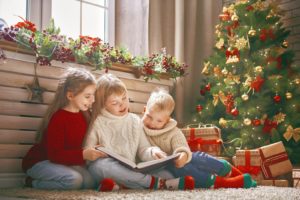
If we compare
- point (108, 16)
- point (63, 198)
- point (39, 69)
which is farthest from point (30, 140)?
point (108, 16)

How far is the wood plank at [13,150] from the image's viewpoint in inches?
97.6

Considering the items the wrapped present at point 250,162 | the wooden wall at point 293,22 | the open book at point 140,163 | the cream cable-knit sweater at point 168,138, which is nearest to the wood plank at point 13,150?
the open book at point 140,163

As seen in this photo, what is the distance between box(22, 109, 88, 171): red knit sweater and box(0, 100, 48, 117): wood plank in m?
0.23

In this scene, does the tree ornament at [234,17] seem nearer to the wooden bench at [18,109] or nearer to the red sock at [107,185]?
the wooden bench at [18,109]

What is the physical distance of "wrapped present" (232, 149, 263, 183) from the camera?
Answer: 2.92 m

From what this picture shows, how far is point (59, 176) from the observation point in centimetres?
223

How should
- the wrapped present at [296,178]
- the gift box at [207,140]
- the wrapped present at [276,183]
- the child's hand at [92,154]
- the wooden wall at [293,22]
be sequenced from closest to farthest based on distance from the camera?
the child's hand at [92,154], the wrapped present at [276,183], the wrapped present at [296,178], the gift box at [207,140], the wooden wall at [293,22]

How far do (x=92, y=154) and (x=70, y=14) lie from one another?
4.82ft

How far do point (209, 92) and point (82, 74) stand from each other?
1.50 metres

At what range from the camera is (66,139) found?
7.81 ft

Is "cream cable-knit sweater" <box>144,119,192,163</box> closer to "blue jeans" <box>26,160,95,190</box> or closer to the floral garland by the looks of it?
"blue jeans" <box>26,160,95,190</box>

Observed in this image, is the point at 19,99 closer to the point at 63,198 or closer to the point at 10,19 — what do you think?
the point at 10,19

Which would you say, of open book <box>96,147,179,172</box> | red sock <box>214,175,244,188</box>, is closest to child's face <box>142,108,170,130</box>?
open book <box>96,147,179,172</box>

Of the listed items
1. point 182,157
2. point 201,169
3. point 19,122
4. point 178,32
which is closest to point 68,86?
point 19,122
